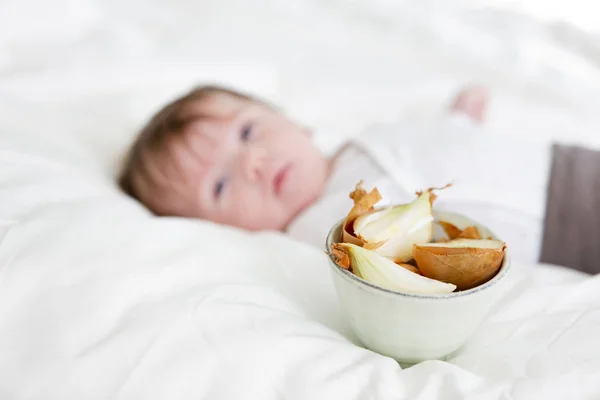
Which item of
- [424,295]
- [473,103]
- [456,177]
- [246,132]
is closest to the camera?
[424,295]

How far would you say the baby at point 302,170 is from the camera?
840 millimetres

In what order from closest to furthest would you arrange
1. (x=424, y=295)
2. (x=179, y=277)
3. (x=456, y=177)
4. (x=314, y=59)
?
(x=424, y=295) → (x=179, y=277) → (x=456, y=177) → (x=314, y=59)

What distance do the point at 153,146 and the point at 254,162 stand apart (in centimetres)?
17

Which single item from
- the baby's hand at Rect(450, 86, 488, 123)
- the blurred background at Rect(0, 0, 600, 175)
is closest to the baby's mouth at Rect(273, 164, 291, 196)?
the blurred background at Rect(0, 0, 600, 175)

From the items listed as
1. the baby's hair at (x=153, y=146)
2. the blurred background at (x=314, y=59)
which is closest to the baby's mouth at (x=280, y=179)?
the baby's hair at (x=153, y=146)

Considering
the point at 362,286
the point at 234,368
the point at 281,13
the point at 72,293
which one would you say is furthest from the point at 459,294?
the point at 281,13

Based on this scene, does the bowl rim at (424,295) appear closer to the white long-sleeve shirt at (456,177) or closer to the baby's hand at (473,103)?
the white long-sleeve shirt at (456,177)

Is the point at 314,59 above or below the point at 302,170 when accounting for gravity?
above

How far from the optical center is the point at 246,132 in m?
0.98

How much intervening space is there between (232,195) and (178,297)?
0.36 metres

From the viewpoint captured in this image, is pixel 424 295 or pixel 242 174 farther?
pixel 242 174

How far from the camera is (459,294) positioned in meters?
0.49

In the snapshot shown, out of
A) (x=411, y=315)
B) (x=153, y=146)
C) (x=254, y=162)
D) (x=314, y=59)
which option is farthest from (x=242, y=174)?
(x=314, y=59)

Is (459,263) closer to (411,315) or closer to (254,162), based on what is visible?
(411,315)
